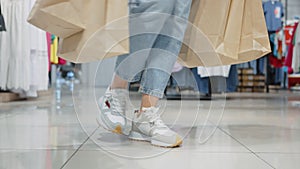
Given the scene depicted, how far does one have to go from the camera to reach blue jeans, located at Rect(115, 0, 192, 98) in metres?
1.08

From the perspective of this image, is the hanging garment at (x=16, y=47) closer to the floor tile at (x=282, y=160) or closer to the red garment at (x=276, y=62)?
the floor tile at (x=282, y=160)

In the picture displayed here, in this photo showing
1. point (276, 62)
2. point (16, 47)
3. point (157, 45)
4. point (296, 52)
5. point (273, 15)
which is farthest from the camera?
point (276, 62)

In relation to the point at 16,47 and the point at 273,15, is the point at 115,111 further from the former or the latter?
the point at 273,15

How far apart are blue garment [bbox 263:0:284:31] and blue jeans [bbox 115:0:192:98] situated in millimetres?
3924

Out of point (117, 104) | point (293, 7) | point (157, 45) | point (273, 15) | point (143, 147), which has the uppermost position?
point (293, 7)

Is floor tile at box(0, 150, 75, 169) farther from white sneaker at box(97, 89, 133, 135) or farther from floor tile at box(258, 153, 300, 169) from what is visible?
floor tile at box(258, 153, 300, 169)

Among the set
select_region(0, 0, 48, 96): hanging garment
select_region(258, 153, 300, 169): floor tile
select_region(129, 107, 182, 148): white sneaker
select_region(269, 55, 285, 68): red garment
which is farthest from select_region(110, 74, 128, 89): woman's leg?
select_region(269, 55, 285, 68): red garment

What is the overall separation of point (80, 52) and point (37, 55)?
6.60ft

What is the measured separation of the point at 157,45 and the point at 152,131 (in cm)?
26

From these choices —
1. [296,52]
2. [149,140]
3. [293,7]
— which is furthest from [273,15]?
[149,140]

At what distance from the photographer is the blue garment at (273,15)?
475 cm

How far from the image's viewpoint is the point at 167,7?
1.11 metres

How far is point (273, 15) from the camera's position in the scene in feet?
15.6

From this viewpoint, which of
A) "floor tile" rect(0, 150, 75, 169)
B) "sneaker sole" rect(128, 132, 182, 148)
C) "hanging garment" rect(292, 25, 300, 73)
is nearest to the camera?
"floor tile" rect(0, 150, 75, 169)
